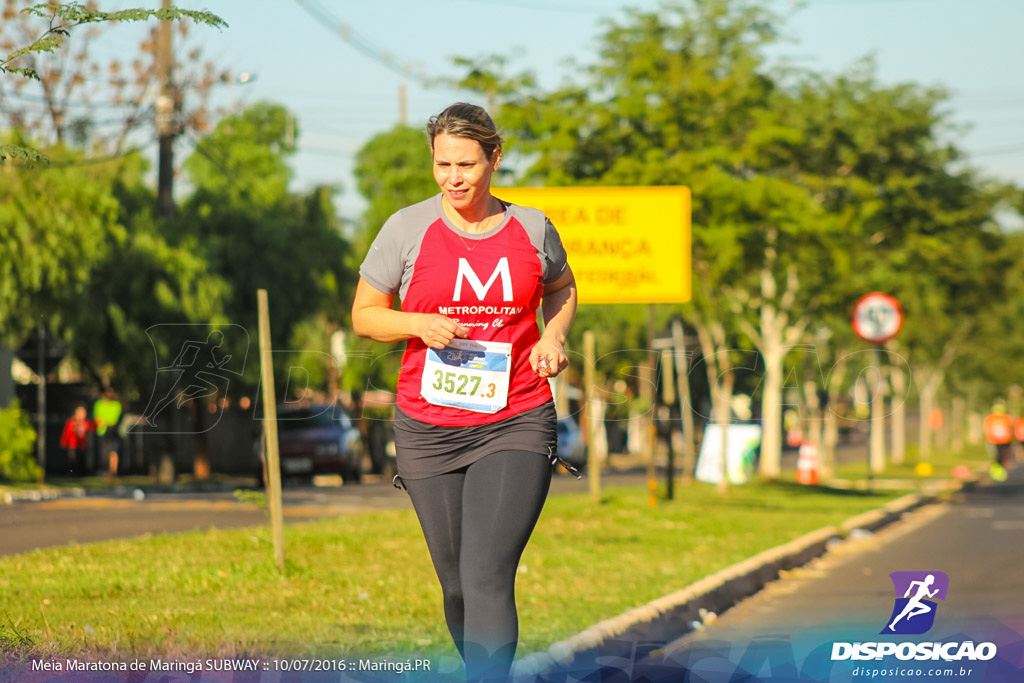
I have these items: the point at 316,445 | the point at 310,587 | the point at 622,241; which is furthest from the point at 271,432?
the point at 316,445

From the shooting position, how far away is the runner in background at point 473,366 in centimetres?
463

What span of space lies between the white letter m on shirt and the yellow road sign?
1340cm

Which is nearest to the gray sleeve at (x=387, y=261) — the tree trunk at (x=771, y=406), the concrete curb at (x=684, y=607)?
the concrete curb at (x=684, y=607)

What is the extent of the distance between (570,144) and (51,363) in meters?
17.7

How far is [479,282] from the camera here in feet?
15.2

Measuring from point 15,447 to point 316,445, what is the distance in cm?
820

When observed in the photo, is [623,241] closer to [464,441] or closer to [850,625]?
[850,625]

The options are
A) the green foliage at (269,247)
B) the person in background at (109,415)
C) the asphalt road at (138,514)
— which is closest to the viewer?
the asphalt road at (138,514)

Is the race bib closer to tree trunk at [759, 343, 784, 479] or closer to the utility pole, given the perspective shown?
the utility pole

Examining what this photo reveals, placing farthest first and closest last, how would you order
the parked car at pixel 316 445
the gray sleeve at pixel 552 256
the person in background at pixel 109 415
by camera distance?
1. the parked car at pixel 316 445
2. the person in background at pixel 109 415
3. the gray sleeve at pixel 552 256

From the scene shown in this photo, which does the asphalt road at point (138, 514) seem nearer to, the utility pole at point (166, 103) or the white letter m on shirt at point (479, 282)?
the utility pole at point (166, 103)

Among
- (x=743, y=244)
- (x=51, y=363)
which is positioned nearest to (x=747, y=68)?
(x=743, y=244)

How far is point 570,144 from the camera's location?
20.8 metres

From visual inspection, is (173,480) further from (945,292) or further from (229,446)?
(945,292)
